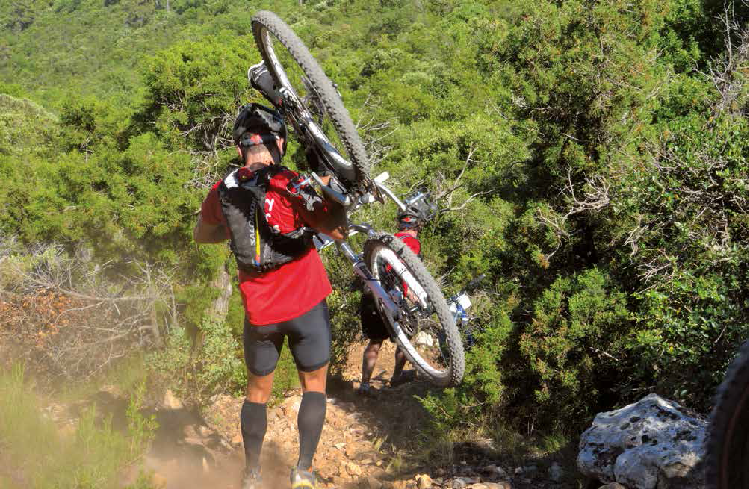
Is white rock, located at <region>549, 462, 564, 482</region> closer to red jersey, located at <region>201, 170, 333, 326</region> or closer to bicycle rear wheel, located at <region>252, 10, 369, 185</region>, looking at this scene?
red jersey, located at <region>201, 170, 333, 326</region>

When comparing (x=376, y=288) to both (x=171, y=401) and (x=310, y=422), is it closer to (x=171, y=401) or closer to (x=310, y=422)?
(x=310, y=422)

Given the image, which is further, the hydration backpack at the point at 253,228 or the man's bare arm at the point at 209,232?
the man's bare arm at the point at 209,232

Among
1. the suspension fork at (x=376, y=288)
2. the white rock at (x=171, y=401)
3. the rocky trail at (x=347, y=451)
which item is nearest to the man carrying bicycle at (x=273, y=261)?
the rocky trail at (x=347, y=451)

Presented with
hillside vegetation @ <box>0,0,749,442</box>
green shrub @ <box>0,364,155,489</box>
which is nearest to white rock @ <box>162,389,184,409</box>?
hillside vegetation @ <box>0,0,749,442</box>

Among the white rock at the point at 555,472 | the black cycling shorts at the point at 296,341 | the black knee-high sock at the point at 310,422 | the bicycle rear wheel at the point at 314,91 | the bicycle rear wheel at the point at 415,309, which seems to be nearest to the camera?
the bicycle rear wheel at the point at 314,91

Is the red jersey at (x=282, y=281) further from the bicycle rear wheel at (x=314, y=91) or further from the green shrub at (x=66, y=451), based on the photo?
the green shrub at (x=66, y=451)

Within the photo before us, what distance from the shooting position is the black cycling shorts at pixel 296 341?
346 centimetres

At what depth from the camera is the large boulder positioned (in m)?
3.65

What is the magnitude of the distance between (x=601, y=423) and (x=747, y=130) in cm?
296

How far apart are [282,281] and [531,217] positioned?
364cm

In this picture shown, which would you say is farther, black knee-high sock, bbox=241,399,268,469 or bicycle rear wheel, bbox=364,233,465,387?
bicycle rear wheel, bbox=364,233,465,387

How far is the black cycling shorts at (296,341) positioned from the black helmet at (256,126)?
1.00 meters

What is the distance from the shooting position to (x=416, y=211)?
5.12 meters

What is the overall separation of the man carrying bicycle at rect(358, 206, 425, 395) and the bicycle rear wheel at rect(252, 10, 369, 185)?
2324 mm
